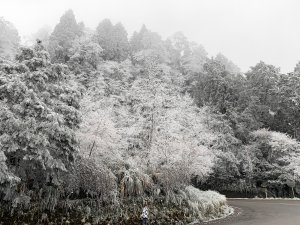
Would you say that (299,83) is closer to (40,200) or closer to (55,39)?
(55,39)

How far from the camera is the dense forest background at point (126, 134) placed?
13.9 metres

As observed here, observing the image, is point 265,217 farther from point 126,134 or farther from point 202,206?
point 126,134

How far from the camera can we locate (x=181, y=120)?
31078 millimetres

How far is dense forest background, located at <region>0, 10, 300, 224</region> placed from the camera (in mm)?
13883

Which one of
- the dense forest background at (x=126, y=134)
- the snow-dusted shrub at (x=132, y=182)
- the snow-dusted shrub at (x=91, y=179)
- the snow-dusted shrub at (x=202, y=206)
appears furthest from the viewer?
the snow-dusted shrub at (x=202, y=206)

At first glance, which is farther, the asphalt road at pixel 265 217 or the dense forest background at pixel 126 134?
the asphalt road at pixel 265 217

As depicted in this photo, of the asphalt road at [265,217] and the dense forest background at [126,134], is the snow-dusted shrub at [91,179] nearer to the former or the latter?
the dense forest background at [126,134]

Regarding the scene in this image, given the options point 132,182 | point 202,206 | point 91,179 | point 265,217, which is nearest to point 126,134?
point 132,182

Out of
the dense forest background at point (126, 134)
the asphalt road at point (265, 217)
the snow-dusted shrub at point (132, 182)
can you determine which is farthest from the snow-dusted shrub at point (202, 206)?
the snow-dusted shrub at point (132, 182)

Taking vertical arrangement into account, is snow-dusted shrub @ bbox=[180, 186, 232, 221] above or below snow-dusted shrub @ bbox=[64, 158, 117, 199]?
below

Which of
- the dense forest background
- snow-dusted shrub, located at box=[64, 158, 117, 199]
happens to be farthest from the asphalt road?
snow-dusted shrub, located at box=[64, 158, 117, 199]

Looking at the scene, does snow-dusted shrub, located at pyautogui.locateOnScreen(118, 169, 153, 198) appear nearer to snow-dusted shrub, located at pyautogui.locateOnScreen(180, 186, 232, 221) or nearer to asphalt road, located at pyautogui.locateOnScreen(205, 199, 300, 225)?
snow-dusted shrub, located at pyautogui.locateOnScreen(180, 186, 232, 221)

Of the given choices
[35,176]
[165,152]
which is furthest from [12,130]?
[165,152]

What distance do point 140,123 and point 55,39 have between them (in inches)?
1207
